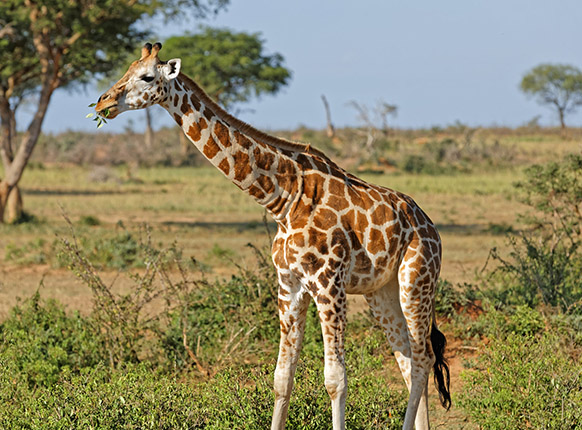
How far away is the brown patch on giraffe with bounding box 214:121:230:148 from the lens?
4.47 m

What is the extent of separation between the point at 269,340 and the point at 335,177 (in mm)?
2913

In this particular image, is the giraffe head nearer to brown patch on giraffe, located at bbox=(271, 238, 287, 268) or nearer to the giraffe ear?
the giraffe ear

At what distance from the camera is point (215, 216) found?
2055 centimetres

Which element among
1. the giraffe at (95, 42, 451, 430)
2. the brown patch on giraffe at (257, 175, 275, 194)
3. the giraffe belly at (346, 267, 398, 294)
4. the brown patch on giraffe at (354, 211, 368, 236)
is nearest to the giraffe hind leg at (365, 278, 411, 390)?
the giraffe at (95, 42, 451, 430)

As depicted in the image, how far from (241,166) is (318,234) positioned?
1.86 feet

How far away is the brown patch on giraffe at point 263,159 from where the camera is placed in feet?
15.0

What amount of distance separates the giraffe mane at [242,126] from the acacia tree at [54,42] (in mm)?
12257

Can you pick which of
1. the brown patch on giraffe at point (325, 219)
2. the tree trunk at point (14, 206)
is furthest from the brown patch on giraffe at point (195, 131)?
the tree trunk at point (14, 206)

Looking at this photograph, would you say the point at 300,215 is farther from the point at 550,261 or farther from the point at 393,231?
the point at 550,261

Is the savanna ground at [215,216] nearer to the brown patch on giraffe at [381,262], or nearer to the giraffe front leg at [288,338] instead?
the giraffe front leg at [288,338]

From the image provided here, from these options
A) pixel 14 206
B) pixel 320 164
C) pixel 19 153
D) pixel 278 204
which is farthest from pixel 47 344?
pixel 14 206

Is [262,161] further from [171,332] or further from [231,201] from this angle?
[231,201]

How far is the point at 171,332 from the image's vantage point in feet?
24.1

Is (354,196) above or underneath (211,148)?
underneath
